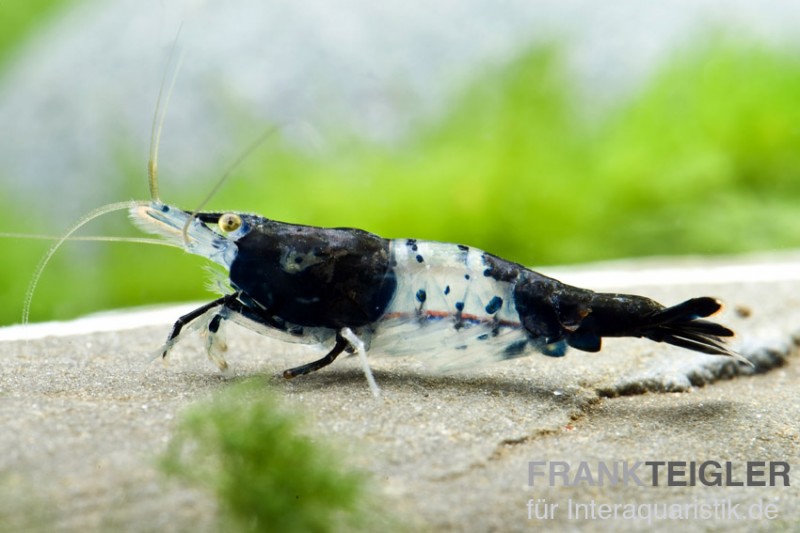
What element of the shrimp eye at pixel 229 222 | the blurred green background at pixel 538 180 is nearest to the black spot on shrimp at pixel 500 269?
the shrimp eye at pixel 229 222

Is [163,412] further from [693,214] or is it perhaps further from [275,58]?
[693,214]

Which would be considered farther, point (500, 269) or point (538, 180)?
point (538, 180)

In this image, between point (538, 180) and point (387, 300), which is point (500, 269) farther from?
point (538, 180)

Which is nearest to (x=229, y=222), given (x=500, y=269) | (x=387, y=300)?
(x=387, y=300)

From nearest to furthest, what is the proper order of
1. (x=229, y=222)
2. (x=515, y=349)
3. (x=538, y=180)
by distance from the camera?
(x=229, y=222)
(x=515, y=349)
(x=538, y=180)

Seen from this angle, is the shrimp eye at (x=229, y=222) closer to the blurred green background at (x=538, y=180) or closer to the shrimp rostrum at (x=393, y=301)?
the shrimp rostrum at (x=393, y=301)

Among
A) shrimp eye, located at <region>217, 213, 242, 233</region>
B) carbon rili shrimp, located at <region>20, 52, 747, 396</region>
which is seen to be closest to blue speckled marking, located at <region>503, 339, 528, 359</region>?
carbon rili shrimp, located at <region>20, 52, 747, 396</region>
